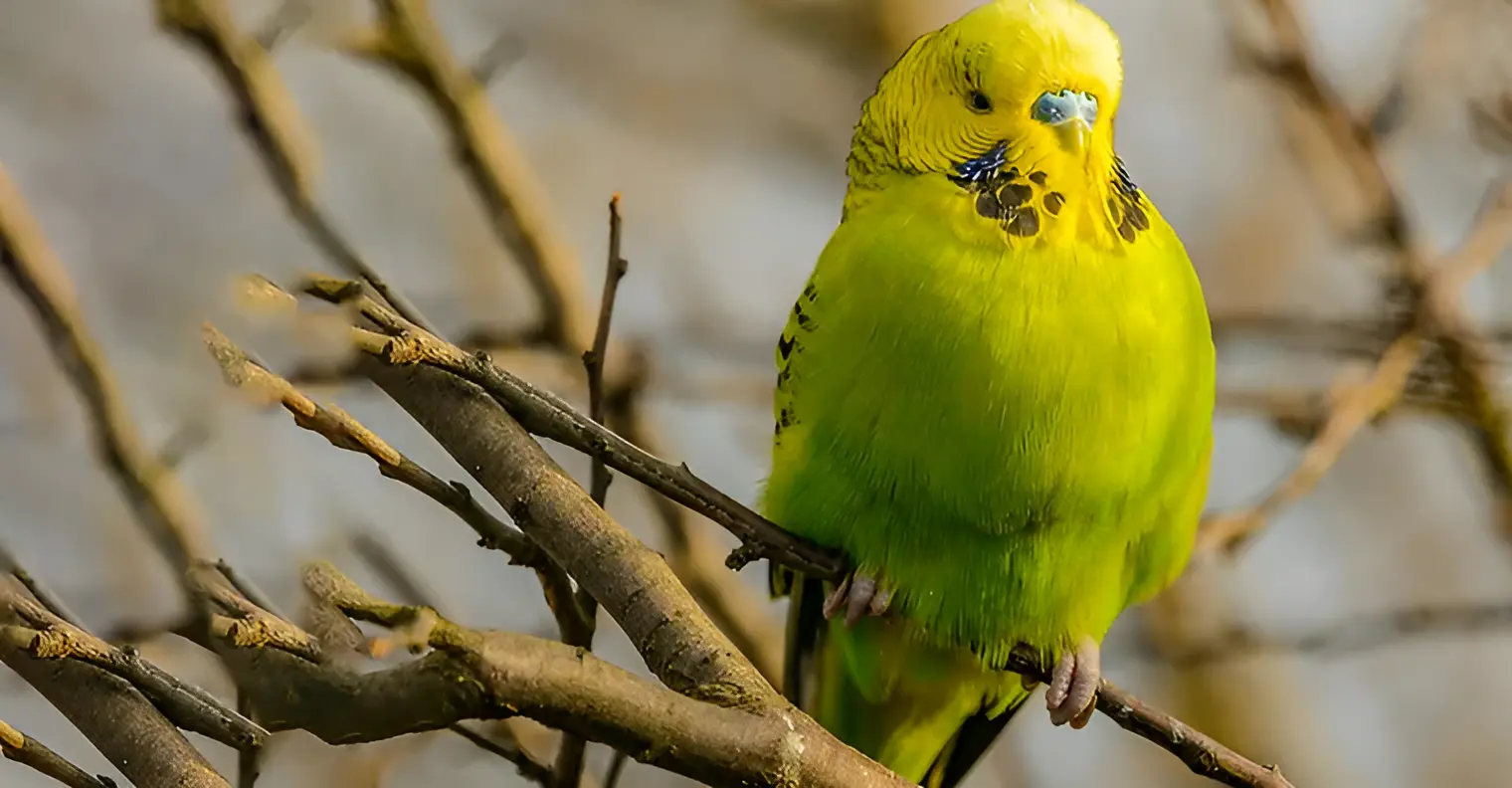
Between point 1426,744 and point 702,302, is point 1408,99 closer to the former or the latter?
point 702,302

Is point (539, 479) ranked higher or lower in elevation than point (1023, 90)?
lower

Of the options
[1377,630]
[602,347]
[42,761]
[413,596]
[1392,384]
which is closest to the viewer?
[42,761]

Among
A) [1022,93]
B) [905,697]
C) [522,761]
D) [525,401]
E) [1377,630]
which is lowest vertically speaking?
[522,761]

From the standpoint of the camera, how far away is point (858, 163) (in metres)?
2.47

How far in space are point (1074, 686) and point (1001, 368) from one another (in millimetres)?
538

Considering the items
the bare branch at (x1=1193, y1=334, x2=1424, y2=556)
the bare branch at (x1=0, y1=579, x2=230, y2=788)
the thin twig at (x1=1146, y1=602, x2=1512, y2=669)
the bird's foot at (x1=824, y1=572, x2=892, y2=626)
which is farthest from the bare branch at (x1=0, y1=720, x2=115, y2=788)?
the thin twig at (x1=1146, y1=602, x2=1512, y2=669)

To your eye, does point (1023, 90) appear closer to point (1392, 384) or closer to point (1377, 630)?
point (1392, 384)

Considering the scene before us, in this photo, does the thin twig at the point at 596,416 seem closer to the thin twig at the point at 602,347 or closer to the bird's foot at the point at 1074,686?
the thin twig at the point at 602,347

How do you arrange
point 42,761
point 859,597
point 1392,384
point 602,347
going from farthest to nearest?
point 1392,384 < point 859,597 < point 602,347 < point 42,761

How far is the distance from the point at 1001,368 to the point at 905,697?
777 millimetres

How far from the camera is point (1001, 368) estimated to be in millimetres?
2109

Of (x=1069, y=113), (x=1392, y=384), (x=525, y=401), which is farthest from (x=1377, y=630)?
→ (x=525, y=401)

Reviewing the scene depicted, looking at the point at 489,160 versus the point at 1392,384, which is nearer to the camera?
the point at 1392,384

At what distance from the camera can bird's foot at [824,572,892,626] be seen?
2252mm
